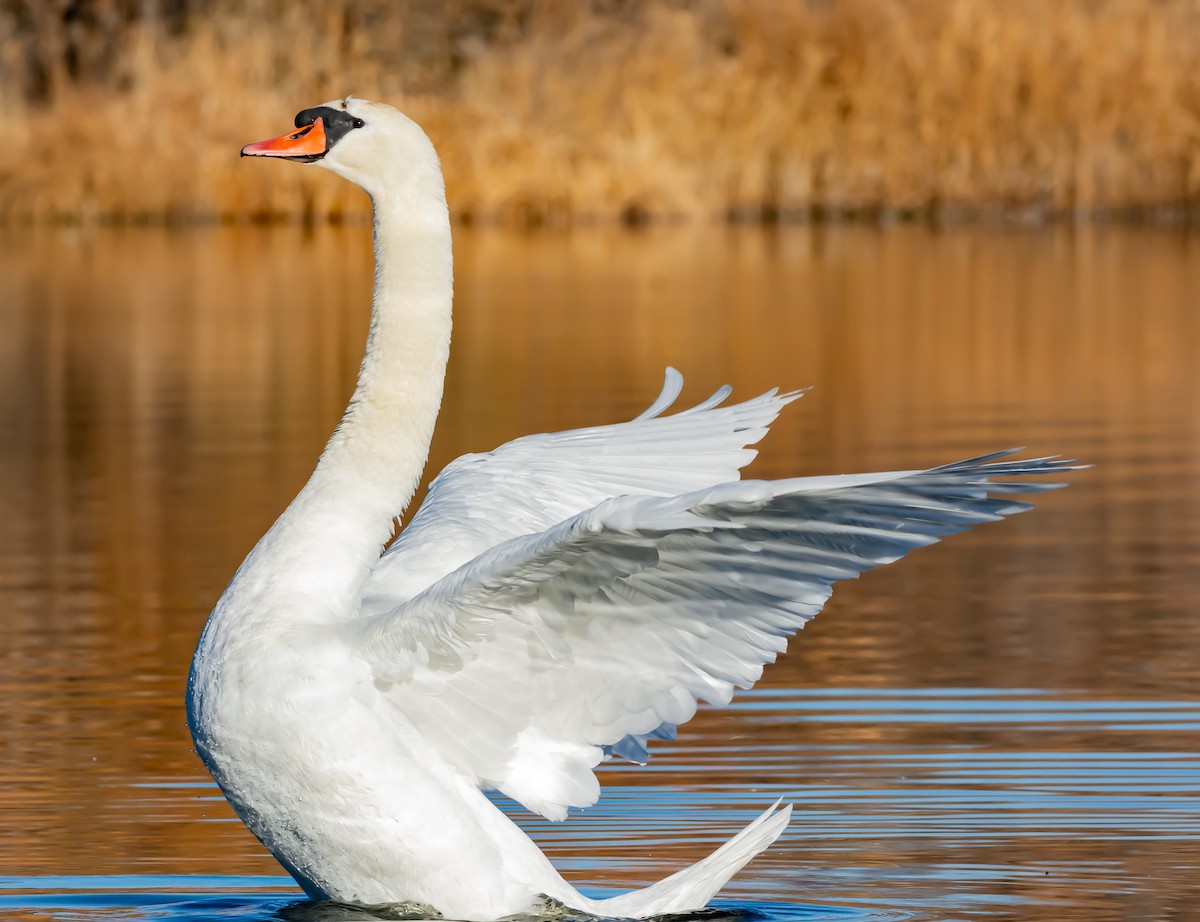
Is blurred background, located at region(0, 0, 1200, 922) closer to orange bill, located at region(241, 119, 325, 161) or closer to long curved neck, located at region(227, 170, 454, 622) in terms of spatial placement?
long curved neck, located at region(227, 170, 454, 622)

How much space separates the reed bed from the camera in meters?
26.4

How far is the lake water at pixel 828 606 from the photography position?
659cm

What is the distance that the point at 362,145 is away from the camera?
20.2 ft

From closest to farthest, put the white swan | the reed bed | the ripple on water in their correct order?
the white swan < the ripple on water < the reed bed

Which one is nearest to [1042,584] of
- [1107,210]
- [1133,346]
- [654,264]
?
[1133,346]

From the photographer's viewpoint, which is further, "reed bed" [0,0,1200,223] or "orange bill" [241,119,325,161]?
"reed bed" [0,0,1200,223]

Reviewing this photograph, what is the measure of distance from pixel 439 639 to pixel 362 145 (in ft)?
4.43

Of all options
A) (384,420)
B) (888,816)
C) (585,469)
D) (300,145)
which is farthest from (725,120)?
(384,420)

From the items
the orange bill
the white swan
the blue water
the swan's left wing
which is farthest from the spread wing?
the orange bill

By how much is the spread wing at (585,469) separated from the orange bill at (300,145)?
1.15 m

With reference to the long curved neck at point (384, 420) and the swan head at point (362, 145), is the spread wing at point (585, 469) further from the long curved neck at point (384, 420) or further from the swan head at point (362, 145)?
the swan head at point (362, 145)

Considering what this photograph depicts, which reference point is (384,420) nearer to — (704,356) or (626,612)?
(626,612)

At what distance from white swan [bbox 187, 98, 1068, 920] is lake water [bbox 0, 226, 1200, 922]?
25.3 inches

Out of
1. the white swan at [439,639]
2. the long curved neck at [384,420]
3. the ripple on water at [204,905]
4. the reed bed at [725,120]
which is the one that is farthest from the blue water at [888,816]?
the reed bed at [725,120]
